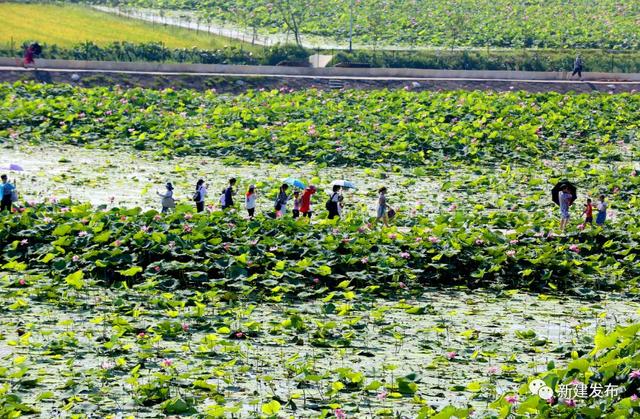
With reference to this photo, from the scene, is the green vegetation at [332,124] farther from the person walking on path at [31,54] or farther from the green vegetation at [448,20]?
the green vegetation at [448,20]

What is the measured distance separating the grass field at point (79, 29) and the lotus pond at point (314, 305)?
3038cm

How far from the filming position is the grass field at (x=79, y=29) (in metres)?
66.1

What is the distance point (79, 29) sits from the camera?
7000 centimetres

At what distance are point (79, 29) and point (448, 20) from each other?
2131 cm

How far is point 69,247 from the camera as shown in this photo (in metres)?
25.5

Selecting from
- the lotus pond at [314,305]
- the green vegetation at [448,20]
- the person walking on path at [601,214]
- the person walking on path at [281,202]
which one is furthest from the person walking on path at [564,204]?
the green vegetation at [448,20]

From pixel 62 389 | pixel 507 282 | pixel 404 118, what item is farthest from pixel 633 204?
pixel 62 389

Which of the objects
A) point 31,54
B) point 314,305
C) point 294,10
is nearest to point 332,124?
point 31,54

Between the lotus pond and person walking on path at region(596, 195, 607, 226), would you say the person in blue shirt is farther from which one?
person walking on path at region(596, 195, 607, 226)

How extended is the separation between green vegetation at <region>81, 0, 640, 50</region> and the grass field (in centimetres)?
586

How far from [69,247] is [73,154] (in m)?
16.0

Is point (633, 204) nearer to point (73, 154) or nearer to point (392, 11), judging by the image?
point (73, 154)

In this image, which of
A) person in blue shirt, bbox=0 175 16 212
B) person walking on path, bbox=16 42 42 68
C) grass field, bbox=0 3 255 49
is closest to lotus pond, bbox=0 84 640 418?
person in blue shirt, bbox=0 175 16 212

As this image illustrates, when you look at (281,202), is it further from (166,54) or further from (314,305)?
(166,54)
